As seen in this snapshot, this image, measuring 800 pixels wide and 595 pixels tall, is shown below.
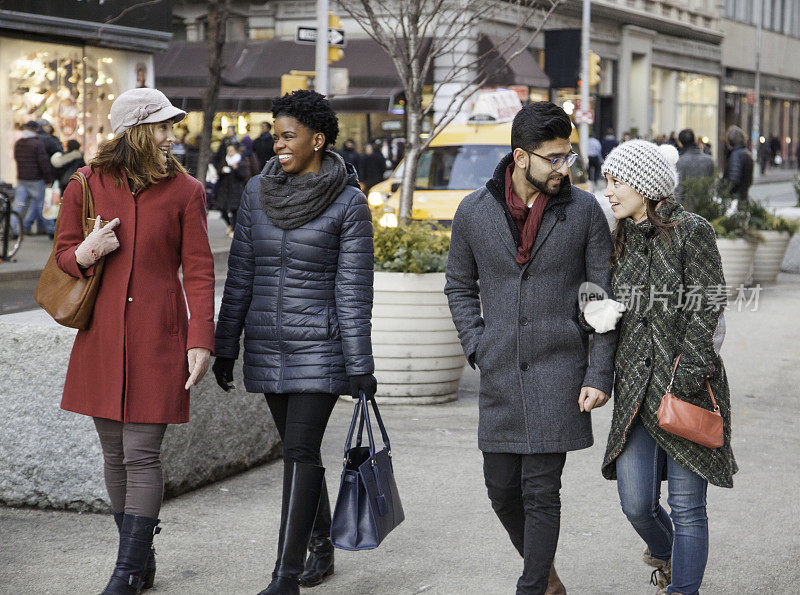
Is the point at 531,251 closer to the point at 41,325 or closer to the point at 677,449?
the point at 677,449

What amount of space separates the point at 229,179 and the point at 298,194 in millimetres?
15642

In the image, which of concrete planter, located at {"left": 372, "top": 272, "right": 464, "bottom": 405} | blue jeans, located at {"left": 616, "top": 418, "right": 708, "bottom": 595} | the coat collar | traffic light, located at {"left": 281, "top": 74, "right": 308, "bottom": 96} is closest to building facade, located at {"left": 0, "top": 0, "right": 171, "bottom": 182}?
traffic light, located at {"left": 281, "top": 74, "right": 308, "bottom": 96}

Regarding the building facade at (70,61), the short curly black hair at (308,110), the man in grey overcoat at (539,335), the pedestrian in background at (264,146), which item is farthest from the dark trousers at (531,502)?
the pedestrian in background at (264,146)

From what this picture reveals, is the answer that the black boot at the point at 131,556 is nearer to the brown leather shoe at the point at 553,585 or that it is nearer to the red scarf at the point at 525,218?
the brown leather shoe at the point at 553,585

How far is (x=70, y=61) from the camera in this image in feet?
71.8

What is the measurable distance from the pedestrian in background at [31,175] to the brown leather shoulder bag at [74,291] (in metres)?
14.1

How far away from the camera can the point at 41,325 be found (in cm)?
527

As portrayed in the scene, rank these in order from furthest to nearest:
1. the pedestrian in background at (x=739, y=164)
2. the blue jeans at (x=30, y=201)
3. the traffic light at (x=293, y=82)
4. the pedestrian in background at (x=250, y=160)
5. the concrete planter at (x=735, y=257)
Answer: the pedestrian in background at (x=250, y=160) < the blue jeans at (x=30, y=201) < the traffic light at (x=293, y=82) < the pedestrian in background at (x=739, y=164) < the concrete planter at (x=735, y=257)

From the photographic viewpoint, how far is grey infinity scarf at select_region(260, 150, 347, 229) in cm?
421

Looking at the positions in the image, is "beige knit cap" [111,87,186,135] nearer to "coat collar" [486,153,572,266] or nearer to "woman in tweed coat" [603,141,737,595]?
"coat collar" [486,153,572,266]

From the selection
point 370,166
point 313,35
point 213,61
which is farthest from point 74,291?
point 370,166

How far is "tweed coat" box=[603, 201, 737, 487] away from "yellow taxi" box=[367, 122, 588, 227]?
10.0 m

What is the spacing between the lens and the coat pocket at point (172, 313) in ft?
13.6

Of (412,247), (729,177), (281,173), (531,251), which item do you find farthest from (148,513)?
(729,177)
